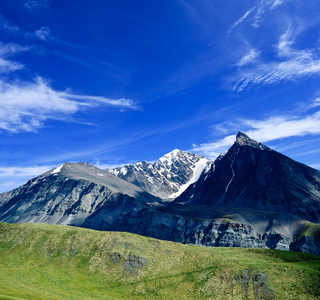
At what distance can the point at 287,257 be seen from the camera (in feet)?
306

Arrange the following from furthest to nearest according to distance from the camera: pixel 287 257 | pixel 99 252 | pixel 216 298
Answer: 1. pixel 99 252
2. pixel 287 257
3. pixel 216 298

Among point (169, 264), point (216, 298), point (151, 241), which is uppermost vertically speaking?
point (151, 241)

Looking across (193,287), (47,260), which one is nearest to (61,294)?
(47,260)

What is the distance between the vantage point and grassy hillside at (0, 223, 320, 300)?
7762 centimetres

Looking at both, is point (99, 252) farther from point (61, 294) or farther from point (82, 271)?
point (61, 294)

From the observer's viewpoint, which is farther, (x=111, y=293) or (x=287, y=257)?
(x=287, y=257)

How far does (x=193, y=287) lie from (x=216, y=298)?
7409 millimetres

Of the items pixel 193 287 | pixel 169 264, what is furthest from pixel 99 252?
pixel 193 287

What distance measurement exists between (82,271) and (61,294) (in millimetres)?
18777

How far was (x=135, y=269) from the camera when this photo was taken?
9431 centimetres

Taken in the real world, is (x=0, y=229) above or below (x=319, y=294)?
above

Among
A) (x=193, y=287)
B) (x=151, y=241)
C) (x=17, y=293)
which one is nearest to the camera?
(x=17, y=293)

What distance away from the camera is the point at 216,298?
255ft

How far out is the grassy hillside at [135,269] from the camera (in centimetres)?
7762
